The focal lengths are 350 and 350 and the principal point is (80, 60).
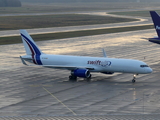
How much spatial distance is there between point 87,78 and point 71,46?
1626 inches

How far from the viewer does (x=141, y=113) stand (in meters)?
38.0

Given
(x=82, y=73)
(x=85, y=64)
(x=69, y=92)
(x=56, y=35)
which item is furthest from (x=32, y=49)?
(x=56, y=35)

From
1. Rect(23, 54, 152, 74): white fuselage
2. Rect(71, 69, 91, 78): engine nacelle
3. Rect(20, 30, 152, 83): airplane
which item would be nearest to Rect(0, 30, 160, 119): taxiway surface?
Rect(71, 69, 91, 78): engine nacelle

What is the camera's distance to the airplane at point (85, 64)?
5388cm

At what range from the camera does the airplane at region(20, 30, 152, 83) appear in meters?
53.9

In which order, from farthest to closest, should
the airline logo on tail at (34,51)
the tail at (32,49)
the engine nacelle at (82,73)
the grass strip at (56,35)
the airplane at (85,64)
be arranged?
1. the grass strip at (56,35)
2. the tail at (32,49)
3. the airline logo on tail at (34,51)
4. the engine nacelle at (82,73)
5. the airplane at (85,64)

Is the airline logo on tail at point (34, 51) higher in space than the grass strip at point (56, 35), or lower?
higher

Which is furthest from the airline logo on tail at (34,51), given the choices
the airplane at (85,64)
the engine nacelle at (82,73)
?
the engine nacelle at (82,73)

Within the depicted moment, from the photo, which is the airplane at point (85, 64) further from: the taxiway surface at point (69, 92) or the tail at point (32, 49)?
the taxiway surface at point (69, 92)

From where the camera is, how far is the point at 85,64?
56.5 meters

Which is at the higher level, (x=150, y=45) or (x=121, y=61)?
(x=121, y=61)

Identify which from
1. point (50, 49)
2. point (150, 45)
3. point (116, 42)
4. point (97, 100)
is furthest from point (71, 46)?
point (97, 100)

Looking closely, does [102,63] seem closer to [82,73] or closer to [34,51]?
[82,73]

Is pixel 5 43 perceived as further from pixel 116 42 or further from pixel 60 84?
pixel 60 84
